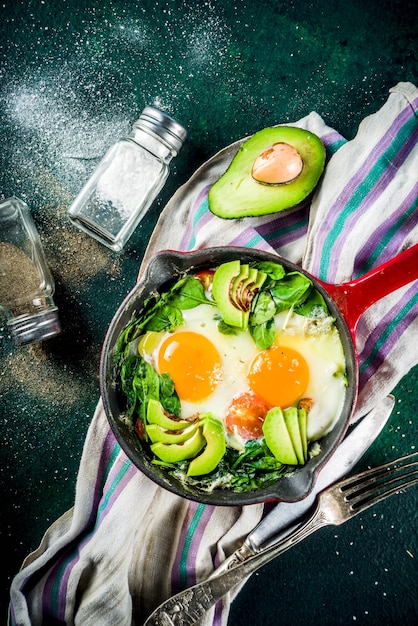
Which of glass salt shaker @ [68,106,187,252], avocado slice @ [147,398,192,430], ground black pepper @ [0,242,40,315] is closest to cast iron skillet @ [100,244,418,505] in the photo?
avocado slice @ [147,398,192,430]

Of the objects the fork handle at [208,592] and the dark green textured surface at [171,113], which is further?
the dark green textured surface at [171,113]

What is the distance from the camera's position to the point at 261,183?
1.93 meters

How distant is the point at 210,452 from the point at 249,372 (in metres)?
0.27

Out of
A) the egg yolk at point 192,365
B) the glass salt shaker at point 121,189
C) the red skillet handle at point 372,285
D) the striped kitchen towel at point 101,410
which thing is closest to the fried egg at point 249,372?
the egg yolk at point 192,365

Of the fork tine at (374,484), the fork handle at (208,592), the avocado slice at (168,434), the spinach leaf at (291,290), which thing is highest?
the spinach leaf at (291,290)

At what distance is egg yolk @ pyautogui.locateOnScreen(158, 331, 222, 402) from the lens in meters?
1.86

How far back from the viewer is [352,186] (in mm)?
2023

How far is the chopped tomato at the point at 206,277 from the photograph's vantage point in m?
1.90

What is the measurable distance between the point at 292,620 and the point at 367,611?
10.6 inches

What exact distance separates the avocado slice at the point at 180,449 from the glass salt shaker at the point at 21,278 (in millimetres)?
587

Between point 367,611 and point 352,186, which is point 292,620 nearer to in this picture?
point 367,611

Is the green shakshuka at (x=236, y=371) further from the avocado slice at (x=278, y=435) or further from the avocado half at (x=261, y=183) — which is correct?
the avocado half at (x=261, y=183)

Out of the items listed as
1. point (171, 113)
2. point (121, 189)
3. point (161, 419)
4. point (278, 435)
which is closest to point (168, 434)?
point (161, 419)

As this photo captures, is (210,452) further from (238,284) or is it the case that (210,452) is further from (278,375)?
(238,284)
